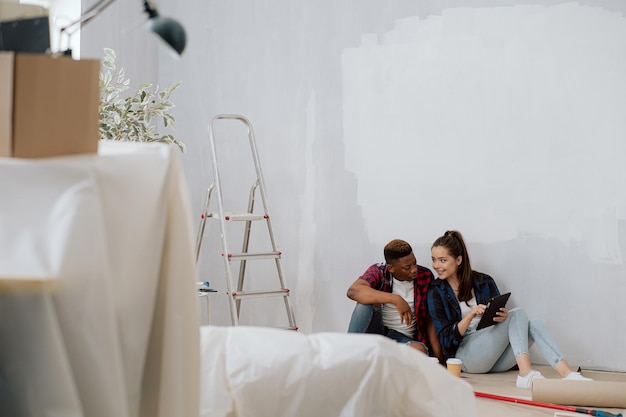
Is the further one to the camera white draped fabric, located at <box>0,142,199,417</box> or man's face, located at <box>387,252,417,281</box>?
man's face, located at <box>387,252,417,281</box>

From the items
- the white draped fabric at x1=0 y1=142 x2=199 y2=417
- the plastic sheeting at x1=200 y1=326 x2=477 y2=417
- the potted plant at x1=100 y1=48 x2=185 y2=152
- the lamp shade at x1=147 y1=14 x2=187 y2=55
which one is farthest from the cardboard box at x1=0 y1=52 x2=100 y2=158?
the potted plant at x1=100 y1=48 x2=185 y2=152

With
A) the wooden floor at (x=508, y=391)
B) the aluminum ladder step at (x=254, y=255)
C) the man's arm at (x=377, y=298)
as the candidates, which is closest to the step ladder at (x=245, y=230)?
the aluminum ladder step at (x=254, y=255)

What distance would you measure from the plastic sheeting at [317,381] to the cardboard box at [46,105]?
85 centimetres

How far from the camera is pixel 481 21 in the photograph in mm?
4902

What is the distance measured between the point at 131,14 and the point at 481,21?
2.22 meters

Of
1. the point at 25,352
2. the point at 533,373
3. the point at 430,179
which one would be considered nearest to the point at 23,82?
the point at 25,352

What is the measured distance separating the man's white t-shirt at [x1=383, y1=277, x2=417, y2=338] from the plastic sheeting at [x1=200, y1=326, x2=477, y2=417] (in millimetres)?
2542

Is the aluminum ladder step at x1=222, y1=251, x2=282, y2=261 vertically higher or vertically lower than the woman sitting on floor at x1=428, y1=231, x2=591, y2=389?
higher

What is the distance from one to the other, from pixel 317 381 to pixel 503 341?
2.62 m

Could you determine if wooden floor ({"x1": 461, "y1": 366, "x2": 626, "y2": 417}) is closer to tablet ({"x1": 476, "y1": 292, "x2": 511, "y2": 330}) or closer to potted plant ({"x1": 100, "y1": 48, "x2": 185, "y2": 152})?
tablet ({"x1": 476, "y1": 292, "x2": 511, "y2": 330})

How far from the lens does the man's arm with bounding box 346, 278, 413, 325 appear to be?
4695 millimetres

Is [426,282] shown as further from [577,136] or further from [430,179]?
[577,136]

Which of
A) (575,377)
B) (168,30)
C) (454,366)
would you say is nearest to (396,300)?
(454,366)

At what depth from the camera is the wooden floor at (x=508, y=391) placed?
3682mm
